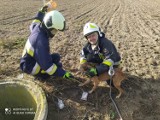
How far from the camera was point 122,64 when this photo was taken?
19.5 feet

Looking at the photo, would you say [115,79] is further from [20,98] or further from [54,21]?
[20,98]

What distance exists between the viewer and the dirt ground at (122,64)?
4.43 m

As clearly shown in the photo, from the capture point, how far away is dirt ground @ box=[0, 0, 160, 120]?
175 inches

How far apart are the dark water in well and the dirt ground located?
0.35 m

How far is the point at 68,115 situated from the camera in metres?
4.36

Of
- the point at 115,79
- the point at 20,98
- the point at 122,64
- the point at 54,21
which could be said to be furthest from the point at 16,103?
the point at 122,64

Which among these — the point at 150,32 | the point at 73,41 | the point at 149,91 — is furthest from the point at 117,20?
the point at 149,91

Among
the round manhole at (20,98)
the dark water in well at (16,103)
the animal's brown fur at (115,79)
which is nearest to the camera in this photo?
the round manhole at (20,98)

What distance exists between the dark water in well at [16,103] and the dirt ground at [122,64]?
1.15ft

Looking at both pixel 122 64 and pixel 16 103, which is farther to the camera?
pixel 122 64

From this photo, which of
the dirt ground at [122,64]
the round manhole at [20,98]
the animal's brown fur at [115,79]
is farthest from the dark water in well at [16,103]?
the animal's brown fur at [115,79]

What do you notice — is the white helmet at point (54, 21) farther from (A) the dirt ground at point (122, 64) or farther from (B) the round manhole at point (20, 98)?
(A) the dirt ground at point (122, 64)

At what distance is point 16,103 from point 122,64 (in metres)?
2.42

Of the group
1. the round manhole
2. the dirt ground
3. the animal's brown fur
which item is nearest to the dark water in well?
the round manhole
